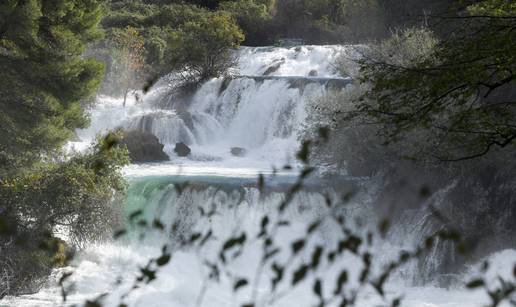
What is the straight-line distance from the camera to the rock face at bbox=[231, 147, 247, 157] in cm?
2644

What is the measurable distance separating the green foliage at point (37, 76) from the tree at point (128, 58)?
47.1 feet

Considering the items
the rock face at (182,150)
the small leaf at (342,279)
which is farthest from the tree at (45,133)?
the small leaf at (342,279)

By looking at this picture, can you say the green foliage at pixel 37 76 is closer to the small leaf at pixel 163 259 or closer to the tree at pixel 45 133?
the tree at pixel 45 133

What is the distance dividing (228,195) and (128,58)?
49.2ft

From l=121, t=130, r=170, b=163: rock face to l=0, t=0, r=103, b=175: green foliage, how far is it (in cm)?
732

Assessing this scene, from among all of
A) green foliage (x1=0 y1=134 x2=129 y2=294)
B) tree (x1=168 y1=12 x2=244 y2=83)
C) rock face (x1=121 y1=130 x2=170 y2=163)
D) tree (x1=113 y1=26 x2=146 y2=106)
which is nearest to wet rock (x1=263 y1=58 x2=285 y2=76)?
tree (x1=168 y1=12 x2=244 y2=83)

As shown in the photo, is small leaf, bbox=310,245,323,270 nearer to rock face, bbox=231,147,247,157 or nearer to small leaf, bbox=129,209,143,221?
small leaf, bbox=129,209,143,221

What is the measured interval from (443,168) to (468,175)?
685 millimetres

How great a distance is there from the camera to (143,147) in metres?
24.5

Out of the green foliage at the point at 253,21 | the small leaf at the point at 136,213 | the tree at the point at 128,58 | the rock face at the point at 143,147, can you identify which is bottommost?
the small leaf at the point at 136,213

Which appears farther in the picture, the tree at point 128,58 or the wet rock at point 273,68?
the wet rock at point 273,68

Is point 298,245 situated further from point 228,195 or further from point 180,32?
point 180,32

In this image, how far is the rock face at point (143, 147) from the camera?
24.2 metres

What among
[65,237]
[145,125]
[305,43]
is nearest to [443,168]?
[65,237]
